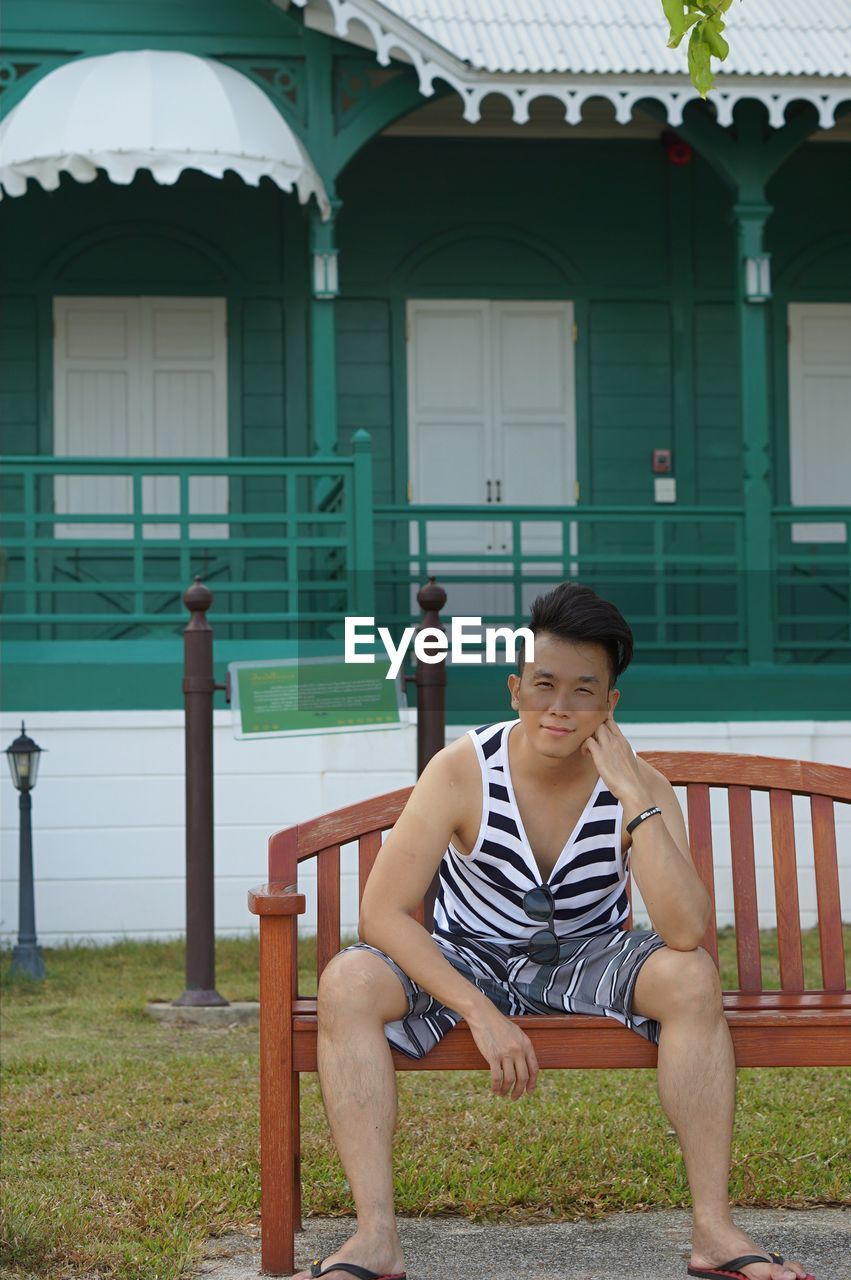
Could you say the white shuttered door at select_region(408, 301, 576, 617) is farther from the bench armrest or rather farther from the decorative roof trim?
the bench armrest

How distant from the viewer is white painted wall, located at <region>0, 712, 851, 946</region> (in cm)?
863

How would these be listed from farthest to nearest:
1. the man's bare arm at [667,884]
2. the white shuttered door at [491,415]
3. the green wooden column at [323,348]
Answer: the white shuttered door at [491,415] → the green wooden column at [323,348] → the man's bare arm at [667,884]

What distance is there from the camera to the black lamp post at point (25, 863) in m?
7.59

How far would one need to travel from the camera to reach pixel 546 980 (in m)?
3.45

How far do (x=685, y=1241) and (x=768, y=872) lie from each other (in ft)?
19.5

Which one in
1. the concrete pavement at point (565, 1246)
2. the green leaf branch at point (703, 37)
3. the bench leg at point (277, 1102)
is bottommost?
the concrete pavement at point (565, 1246)

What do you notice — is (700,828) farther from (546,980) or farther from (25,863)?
(25,863)

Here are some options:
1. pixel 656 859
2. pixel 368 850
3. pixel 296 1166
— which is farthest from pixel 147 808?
pixel 656 859

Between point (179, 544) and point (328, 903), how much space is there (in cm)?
570

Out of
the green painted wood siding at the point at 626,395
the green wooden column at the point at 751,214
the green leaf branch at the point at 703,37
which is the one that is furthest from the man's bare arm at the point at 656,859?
the green painted wood siding at the point at 626,395

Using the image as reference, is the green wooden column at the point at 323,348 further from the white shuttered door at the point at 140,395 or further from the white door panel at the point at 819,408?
the white door panel at the point at 819,408

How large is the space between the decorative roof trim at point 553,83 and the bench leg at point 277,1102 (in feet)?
23.4

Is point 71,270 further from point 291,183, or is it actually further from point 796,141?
point 796,141

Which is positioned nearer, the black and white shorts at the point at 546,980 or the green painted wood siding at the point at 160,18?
the black and white shorts at the point at 546,980
